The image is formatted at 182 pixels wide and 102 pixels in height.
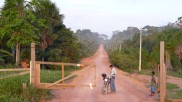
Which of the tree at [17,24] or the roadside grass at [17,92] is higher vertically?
the tree at [17,24]

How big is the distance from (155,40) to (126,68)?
22.2 m

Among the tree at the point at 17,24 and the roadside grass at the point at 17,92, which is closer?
the roadside grass at the point at 17,92

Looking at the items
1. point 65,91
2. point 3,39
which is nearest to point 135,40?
point 3,39

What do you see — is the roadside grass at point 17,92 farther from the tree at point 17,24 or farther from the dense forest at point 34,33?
the tree at point 17,24

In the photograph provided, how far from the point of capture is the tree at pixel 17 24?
125ft

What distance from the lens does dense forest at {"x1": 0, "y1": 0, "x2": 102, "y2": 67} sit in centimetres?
3847

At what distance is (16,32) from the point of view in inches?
1522

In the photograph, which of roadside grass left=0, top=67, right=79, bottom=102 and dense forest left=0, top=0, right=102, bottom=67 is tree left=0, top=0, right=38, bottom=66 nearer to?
dense forest left=0, top=0, right=102, bottom=67

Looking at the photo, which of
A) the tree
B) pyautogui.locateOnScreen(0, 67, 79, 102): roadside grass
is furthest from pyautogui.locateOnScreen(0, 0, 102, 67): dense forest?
pyautogui.locateOnScreen(0, 67, 79, 102): roadside grass

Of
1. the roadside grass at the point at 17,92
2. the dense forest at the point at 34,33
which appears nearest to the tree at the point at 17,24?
the dense forest at the point at 34,33

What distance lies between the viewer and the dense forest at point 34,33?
3847 centimetres

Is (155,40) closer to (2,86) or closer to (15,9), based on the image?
(15,9)

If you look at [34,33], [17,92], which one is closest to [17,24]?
[34,33]

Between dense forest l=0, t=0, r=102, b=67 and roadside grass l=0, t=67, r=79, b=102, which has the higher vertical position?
dense forest l=0, t=0, r=102, b=67
